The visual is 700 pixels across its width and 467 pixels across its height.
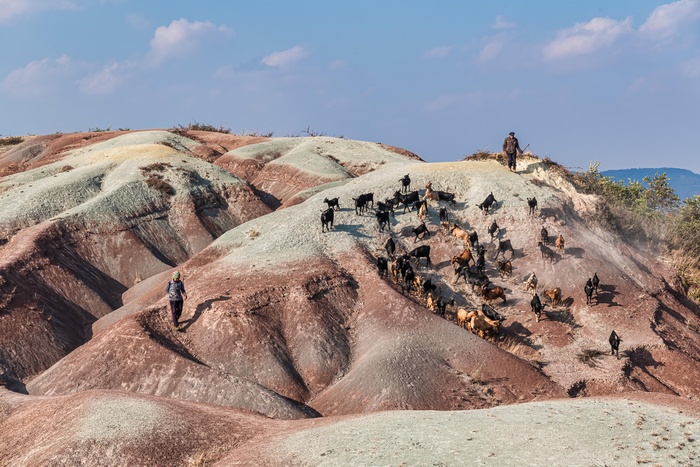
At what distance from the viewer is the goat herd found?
31.0 meters

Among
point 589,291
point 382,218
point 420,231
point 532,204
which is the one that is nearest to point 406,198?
point 382,218

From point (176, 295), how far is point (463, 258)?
15.3 meters

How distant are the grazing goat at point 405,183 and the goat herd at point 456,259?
7 centimetres

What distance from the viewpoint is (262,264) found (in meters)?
33.1

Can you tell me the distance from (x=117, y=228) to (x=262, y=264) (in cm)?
1623

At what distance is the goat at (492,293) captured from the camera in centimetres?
3278

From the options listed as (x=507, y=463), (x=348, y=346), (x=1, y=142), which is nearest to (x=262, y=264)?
(x=348, y=346)

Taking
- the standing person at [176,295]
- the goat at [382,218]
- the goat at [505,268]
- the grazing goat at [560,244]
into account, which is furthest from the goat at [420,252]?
the standing person at [176,295]

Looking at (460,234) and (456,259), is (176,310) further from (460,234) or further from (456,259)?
(460,234)

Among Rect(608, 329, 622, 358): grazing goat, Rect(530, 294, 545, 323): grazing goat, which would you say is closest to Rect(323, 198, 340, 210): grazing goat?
Rect(530, 294, 545, 323): grazing goat

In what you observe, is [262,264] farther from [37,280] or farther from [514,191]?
[514,191]

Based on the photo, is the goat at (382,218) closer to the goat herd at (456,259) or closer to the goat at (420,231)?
the goat herd at (456,259)

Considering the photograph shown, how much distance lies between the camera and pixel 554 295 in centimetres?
3259

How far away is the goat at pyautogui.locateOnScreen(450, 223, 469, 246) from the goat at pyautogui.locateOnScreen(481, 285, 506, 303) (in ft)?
12.7
